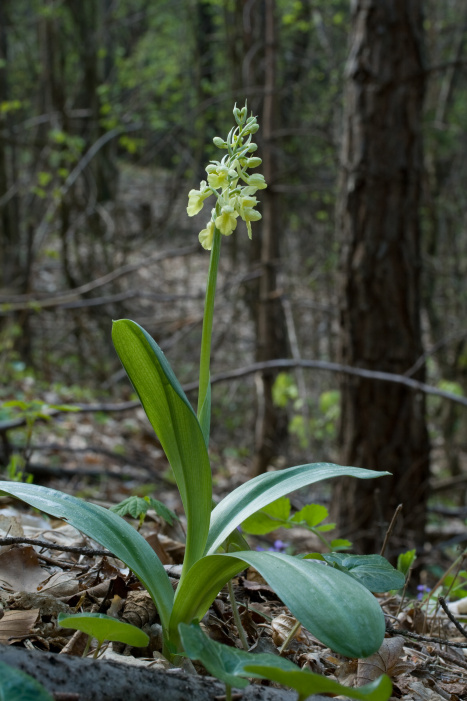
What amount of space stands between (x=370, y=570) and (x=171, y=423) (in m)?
0.44

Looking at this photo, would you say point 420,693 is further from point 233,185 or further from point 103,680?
point 233,185

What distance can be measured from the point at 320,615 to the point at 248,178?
79cm

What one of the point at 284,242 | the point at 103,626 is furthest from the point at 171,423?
the point at 284,242

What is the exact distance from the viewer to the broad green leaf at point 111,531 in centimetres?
110

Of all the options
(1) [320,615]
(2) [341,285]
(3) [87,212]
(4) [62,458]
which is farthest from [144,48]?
(1) [320,615]

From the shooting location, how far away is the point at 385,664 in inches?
49.6

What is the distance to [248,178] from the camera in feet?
4.11

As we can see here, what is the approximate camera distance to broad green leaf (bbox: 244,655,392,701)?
725 millimetres

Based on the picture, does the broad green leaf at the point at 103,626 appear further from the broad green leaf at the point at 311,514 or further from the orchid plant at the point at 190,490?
the broad green leaf at the point at 311,514

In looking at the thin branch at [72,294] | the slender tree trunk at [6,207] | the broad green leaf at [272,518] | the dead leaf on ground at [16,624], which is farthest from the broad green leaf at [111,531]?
the slender tree trunk at [6,207]

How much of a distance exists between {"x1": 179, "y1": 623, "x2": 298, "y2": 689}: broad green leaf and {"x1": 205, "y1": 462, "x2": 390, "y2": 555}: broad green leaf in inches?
11.1

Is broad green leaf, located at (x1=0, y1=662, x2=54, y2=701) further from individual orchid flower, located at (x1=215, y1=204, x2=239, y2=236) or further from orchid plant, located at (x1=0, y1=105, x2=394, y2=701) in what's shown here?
individual orchid flower, located at (x1=215, y1=204, x2=239, y2=236)

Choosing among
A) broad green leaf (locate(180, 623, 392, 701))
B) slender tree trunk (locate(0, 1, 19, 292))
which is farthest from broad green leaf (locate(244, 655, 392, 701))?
slender tree trunk (locate(0, 1, 19, 292))

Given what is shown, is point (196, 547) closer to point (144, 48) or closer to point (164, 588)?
point (164, 588)
